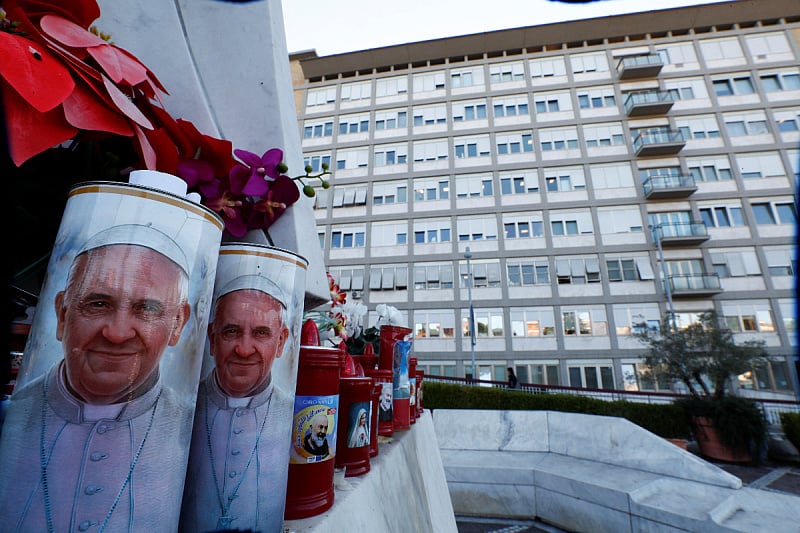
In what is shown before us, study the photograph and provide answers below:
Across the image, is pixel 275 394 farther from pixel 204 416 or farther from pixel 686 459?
pixel 686 459

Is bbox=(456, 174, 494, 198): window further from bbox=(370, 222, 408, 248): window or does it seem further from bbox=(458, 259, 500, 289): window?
bbox=(458, 259, 500, 289): window

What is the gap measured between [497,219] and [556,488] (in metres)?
14.3

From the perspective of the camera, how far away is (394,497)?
1150mm

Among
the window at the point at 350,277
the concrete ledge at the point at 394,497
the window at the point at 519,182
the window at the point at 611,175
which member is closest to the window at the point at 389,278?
the window at the point at 350,277

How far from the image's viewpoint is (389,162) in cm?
2023

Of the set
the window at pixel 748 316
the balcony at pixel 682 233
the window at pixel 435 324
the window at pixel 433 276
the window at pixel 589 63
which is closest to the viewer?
the window at pixel 748 316

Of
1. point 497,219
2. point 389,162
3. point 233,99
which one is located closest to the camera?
point 233,99

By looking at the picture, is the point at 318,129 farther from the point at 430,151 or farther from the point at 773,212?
the point at 773,212

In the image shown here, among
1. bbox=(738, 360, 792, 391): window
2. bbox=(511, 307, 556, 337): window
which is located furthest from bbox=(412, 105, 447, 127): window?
bbox=(738, 360, 792, 391): window

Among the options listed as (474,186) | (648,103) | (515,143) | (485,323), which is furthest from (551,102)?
(485,323)

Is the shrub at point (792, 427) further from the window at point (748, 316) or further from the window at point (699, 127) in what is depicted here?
the window at point (699, 127)

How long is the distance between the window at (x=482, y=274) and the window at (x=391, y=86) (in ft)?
38.0

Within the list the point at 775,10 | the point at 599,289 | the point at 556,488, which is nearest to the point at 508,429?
the point at 556,488

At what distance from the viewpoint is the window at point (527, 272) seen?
1691 cm
